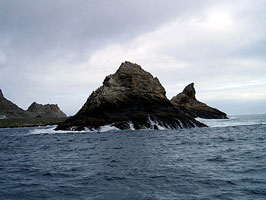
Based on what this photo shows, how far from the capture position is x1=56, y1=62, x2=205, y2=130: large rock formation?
180 ft

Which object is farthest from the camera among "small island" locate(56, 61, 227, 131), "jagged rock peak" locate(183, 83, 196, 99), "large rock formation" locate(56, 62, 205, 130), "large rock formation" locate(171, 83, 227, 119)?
"jagged rock peak" locate(183, 83, 196, 99)

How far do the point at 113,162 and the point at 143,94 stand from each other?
46295 millimetres

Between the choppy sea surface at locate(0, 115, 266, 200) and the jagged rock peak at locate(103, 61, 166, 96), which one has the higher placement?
the jagged rock peak at locate(103, 61, 166, 96)

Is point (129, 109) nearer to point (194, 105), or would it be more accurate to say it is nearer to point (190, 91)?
point (194, 105)

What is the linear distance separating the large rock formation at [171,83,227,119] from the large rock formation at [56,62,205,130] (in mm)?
34456

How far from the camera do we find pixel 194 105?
108438mm

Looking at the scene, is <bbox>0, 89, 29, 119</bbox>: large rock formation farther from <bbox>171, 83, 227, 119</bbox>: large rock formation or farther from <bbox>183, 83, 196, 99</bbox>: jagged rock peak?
<bbox>183, 83, 196, 99</bbox>: jagged rock peak

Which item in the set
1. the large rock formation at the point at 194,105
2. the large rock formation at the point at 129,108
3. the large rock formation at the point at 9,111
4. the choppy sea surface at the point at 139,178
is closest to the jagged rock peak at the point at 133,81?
the large rock formation at the point at 129,108

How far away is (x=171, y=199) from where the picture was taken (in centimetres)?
1016

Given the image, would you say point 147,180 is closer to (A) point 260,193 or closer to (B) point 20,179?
(A) point 260,193

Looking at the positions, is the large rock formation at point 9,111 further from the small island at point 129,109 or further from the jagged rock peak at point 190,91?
the small island at point 129,109

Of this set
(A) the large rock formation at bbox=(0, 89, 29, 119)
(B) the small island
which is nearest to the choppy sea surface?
(B) the small island

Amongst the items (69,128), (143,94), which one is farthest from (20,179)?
(143,94)

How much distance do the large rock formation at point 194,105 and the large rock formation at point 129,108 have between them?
113ft
